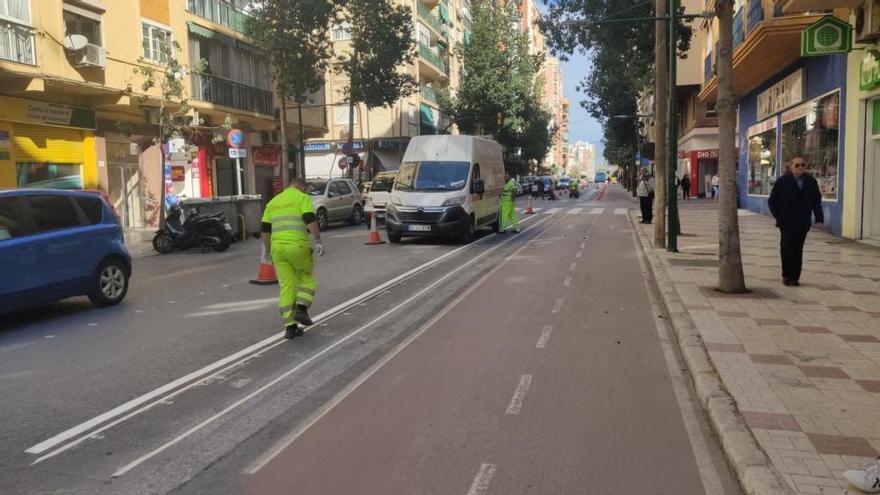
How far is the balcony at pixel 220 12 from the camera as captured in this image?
26.2 metres

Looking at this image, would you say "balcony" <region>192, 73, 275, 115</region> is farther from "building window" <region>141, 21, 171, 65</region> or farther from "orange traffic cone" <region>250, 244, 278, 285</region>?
"orange traffic cone" <region>250, 244, 278, 285</region>

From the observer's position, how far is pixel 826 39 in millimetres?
13680

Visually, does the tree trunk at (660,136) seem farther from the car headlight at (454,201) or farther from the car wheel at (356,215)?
the car wheel at (356,215)

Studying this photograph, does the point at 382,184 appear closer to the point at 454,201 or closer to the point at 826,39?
the point at 454,201

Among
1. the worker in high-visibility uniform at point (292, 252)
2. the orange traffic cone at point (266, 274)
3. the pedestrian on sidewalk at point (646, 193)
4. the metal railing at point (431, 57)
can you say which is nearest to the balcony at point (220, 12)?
the pedestrian on sidewalk at point (646, 193)

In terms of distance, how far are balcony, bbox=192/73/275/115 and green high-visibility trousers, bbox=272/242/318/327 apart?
1942cm

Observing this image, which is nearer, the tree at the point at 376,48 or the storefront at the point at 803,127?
the storefront at the point at 803,127

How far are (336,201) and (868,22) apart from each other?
15899 millimetres

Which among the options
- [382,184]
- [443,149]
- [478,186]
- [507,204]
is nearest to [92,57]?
[382,184]

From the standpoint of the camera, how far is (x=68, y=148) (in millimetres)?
20891

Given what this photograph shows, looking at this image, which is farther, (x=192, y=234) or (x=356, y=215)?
(x=356, y=215)

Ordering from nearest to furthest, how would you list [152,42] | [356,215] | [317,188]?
[152,42], [317,188], [356,215]

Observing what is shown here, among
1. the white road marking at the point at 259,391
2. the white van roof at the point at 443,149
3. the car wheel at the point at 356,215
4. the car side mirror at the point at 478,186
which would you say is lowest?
the white road marking at the point at 259,391

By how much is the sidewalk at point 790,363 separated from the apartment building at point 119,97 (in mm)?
16117
